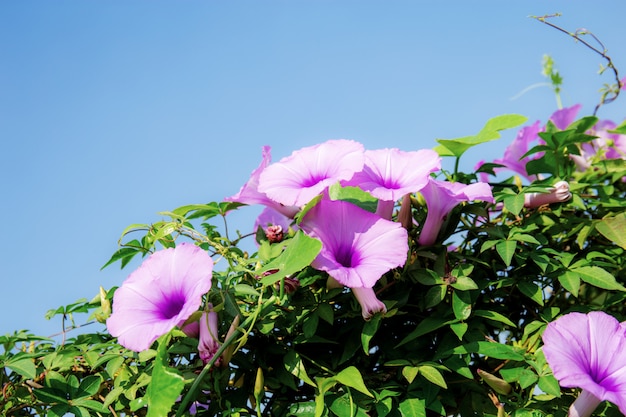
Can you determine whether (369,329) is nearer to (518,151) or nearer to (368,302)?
(368,302)

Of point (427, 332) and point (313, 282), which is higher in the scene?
point (313, 282)

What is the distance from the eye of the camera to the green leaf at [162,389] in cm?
106

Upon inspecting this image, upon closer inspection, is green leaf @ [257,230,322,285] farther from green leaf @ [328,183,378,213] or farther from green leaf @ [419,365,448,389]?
green leaf @ [419,365,448,389]

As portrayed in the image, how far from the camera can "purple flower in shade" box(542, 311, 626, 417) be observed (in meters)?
1.13

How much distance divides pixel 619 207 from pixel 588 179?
0.17 m

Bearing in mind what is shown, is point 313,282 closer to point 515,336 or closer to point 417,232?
point 417,232

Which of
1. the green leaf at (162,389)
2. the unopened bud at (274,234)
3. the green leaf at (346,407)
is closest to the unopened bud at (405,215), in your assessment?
the unopened bud at (274,234)

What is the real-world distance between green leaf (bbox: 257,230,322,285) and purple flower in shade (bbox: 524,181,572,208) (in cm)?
62

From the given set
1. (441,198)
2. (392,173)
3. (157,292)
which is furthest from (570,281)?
(157,292)

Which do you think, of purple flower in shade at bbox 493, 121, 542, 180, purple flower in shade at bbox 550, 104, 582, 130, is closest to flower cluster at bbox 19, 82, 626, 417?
purple flower in shade at bbox 493, 121, 542, 180

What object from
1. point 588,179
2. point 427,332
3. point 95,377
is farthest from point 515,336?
point 95,377

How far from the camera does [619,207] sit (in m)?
1.63

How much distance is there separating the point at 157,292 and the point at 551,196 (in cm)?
85

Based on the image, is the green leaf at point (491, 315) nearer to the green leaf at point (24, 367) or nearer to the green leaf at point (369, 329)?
the green leaf at point (369, 329)
